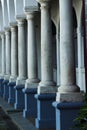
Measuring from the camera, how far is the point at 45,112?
44.7 ft

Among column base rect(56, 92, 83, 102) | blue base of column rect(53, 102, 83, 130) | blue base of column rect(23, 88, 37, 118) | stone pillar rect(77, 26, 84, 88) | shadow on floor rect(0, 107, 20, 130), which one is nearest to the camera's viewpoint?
blue base of column rect(53, 102, 83, 130)

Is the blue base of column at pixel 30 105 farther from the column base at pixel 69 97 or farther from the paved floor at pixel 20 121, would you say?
the column base at pixel 69 97

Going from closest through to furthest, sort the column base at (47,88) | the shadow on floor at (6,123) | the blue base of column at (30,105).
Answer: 1. the column base at (47,88)
2. the shadow on floor at (6,123)
3. the blue base of column at (30,105)

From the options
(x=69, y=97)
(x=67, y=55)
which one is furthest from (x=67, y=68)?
(x=69, y=97)

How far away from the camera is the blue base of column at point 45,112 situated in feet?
44.3

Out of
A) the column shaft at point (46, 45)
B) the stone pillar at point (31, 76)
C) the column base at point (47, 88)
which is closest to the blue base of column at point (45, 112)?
the column base at point (47, 88)

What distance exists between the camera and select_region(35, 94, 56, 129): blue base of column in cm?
1351

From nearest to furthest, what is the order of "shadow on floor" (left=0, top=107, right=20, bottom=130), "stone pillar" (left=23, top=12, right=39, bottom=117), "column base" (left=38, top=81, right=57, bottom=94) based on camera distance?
"column base" (left=38, top=81, right=57, bottom=94), "shadow on floor" (left=0, top=107, right=20, bottom=130), "stone pillar" (left=23, top=12, right=39, bottom=117)

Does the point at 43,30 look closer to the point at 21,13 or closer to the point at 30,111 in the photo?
the point at 30,111

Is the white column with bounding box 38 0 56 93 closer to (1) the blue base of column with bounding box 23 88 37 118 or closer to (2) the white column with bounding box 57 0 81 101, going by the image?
(2) the white column with bounding box 57 0 81 101

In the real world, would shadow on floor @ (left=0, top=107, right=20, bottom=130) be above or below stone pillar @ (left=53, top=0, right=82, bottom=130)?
below

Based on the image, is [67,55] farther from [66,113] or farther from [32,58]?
[32,58]

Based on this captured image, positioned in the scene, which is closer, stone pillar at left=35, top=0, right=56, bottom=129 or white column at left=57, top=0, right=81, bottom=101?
white column at left=57, top=0, right=81, bottom=101

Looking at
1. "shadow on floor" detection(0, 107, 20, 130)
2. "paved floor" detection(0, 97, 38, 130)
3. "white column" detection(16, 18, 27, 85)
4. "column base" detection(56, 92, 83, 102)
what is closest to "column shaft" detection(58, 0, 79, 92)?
"column base" detection(56, 92, 83, 102)
